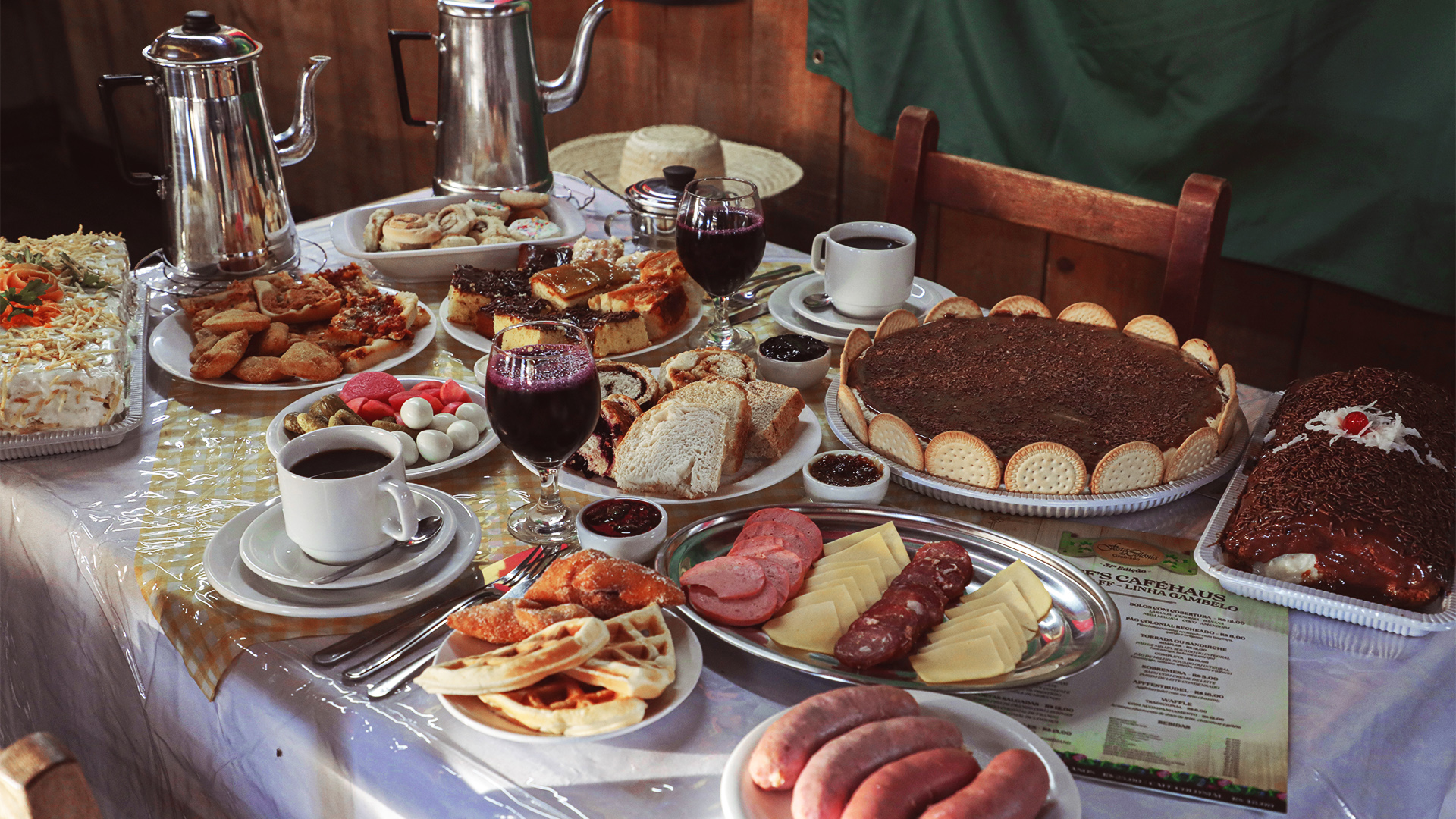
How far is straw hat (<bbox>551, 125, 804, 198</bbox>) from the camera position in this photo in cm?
261

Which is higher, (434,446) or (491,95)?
(491,95)

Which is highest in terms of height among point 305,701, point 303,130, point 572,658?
point 303,130

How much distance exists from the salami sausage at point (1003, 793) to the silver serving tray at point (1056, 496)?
473 millimetres

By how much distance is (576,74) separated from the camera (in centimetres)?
218

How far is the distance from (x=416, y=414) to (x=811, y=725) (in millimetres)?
737

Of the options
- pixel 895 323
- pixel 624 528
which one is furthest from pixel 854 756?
pixel 895 323

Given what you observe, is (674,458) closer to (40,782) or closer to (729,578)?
(729,578)

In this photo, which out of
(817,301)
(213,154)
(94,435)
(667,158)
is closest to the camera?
(94,435)

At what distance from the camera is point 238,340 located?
4.96 ft

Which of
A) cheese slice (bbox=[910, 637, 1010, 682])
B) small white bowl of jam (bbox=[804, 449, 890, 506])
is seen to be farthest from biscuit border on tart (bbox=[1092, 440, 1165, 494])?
cheese slice (bbox=[910, 637, 1010, 682])

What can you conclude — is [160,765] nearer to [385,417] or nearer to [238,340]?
[385,417]

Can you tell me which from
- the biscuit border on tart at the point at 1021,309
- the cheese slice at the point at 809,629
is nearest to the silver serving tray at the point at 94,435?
the cheese slice at the point at 809,629

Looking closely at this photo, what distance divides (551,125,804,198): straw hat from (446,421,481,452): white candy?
1.23 metres

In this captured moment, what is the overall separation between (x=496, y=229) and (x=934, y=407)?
948 mm
